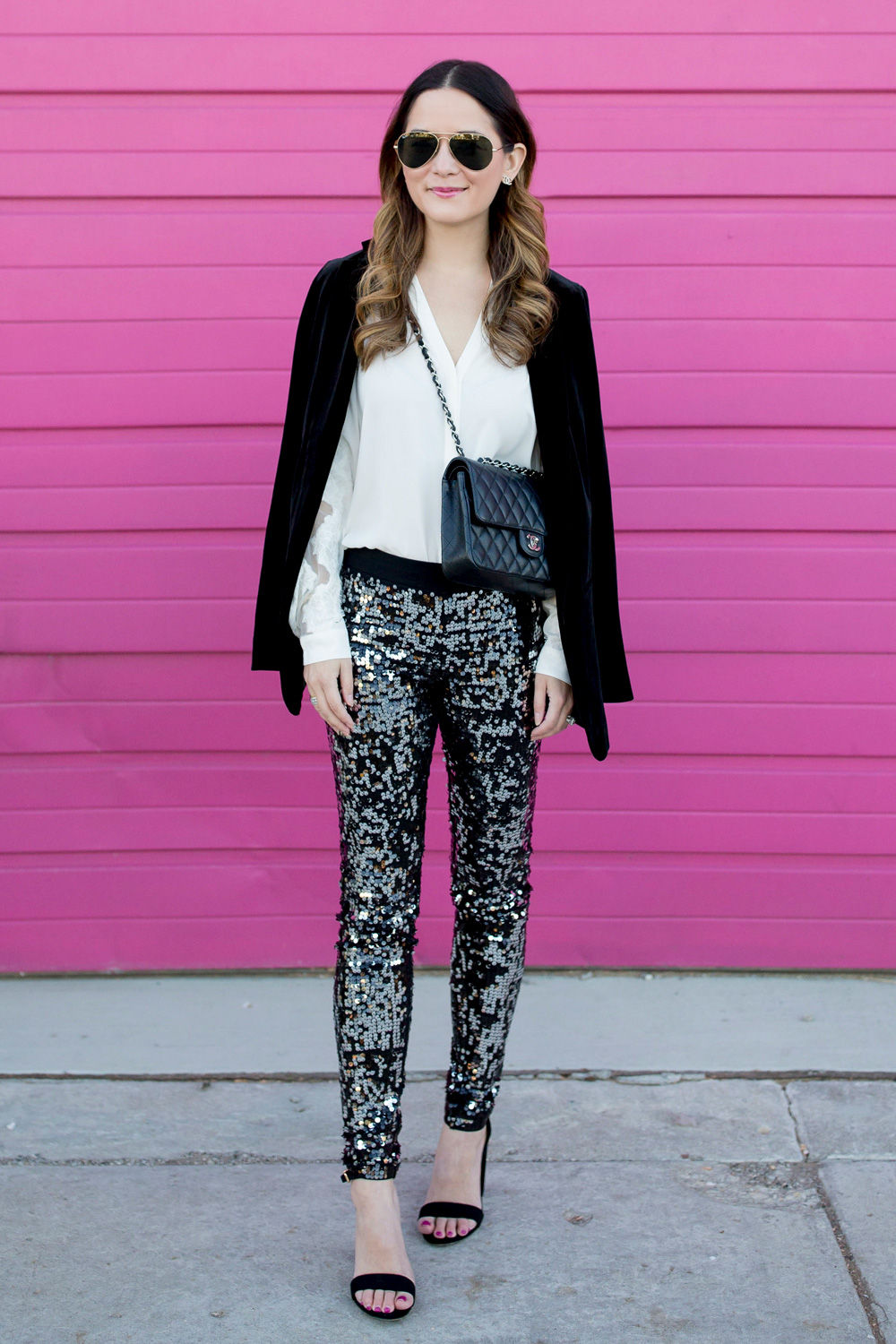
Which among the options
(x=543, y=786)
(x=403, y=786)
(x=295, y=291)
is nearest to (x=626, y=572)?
(x=543, y=786)

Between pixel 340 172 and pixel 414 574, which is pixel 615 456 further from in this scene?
pixel 414 574

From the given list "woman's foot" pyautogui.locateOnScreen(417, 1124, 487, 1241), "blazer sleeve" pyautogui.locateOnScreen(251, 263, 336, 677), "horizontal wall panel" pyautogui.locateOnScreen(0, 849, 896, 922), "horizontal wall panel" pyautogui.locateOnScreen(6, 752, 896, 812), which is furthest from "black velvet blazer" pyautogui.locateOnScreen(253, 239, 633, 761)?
"horizontal wall panel" pyautogui.locateOnScreen(0, 849, 896, 922)

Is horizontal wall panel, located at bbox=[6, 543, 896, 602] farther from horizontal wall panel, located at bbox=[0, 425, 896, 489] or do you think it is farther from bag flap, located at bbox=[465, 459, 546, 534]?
bag flap, located at bbox=[465, 459, 546, 534]

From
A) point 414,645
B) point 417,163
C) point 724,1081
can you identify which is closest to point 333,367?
point 417,163

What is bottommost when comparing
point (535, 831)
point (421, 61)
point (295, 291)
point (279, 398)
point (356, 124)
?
point (535, 831)

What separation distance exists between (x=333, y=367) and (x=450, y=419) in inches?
9.0

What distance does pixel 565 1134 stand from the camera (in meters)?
2.78

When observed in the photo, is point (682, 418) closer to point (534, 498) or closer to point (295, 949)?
point (534, 498)

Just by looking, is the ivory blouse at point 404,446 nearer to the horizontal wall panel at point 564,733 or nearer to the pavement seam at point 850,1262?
the horizontal wall panel at point 564,733

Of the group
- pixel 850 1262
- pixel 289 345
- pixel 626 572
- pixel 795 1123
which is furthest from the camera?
pixel 626 572

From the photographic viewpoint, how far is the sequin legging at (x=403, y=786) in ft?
7.16

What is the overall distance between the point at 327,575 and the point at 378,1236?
3.81 feet

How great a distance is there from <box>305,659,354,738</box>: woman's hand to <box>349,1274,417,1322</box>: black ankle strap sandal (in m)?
0.95

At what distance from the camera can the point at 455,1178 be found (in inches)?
95.7
